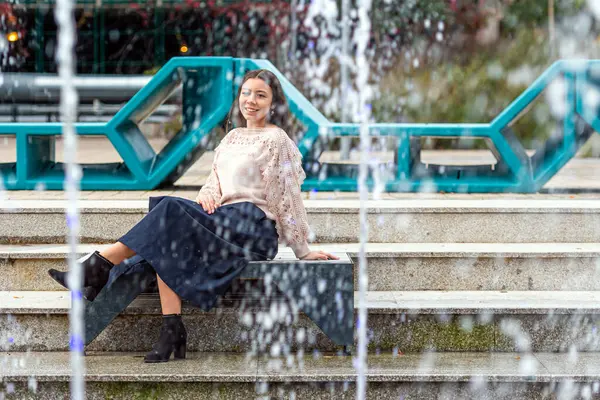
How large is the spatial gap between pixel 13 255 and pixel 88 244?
20.7 inches

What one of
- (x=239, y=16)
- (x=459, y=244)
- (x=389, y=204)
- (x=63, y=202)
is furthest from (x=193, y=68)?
(x=239, y=16)

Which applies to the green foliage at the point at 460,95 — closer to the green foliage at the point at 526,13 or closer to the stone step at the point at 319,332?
the green foliage at the point at 526,13

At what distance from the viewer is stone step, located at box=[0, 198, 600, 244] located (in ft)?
16.6

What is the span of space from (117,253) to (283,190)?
833mm

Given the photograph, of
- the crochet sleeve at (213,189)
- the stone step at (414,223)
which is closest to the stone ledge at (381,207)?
the stone step at (414,223)

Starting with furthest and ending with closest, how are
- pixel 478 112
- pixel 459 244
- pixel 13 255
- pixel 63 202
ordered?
pixel 478 112, pixel 63 202, pixel 459 244, pixel 13 255

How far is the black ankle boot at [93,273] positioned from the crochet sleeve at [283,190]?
2.66ft

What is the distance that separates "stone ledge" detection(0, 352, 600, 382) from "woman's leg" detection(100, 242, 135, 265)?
45cm

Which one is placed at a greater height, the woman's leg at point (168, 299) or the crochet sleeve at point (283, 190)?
the crochet sleeve at point (283, 190)

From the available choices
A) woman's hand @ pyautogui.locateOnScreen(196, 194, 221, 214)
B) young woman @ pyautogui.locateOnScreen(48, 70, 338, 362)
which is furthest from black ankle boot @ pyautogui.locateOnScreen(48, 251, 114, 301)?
woman's hand @ pyautogui.locateOnScreen(196, 194, 221, 214)

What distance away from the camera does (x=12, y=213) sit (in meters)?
5.07

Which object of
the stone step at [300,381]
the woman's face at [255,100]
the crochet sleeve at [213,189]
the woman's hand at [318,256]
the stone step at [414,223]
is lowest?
the stone step at [300,381]

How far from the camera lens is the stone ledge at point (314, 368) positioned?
12.2ft

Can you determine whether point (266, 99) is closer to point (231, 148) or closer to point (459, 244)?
point (231, 148)
